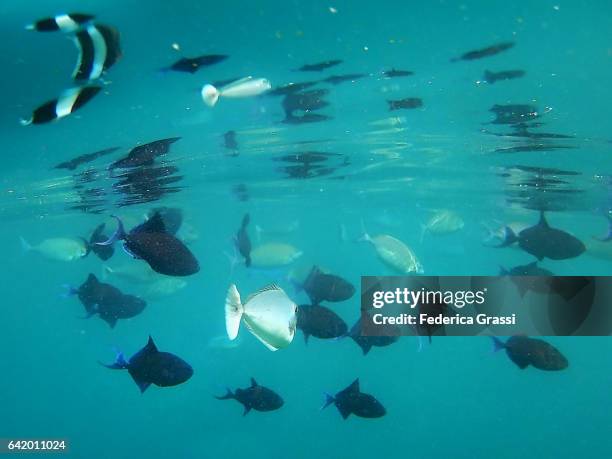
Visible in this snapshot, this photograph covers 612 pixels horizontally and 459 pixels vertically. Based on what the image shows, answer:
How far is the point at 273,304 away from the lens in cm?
491

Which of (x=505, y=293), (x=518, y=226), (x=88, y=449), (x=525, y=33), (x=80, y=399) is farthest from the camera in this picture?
(x=80, y=399)

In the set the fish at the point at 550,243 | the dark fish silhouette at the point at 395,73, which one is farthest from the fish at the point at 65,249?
the fish at the point at 550,243

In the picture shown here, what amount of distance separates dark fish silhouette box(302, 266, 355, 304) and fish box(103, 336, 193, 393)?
7.32 feet

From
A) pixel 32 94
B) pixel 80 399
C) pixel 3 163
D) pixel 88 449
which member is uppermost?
pixel 32 94

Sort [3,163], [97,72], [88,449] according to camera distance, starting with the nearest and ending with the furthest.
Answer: [97,72]
[3,163]
[88,449]

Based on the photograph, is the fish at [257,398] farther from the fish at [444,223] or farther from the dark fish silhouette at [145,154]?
the fish at [444,223]

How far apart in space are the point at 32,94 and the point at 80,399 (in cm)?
5707

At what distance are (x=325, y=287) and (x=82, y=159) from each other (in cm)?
911

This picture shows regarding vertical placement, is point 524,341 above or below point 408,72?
below

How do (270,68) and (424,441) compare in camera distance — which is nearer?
(270,68)

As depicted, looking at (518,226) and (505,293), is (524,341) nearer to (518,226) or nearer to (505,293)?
(505,293)

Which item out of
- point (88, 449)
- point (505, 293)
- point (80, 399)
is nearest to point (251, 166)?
point (505, 293)

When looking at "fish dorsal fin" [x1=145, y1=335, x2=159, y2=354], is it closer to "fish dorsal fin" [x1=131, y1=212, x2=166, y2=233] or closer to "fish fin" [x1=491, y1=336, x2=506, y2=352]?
"fish dorsal fin" [x1=131, y1=212, x2=166, y2=233]

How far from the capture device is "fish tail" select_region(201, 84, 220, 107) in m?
8.83
